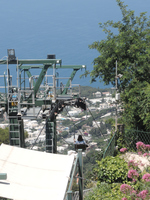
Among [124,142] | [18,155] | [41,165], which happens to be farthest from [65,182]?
[124,142]

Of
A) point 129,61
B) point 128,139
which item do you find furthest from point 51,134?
point 129,61

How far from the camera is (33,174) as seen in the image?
8469mm

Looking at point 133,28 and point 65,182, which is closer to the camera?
point 65,182

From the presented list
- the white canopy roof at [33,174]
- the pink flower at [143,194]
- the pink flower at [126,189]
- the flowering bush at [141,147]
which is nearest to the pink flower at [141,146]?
the flowering bush at [141,147]

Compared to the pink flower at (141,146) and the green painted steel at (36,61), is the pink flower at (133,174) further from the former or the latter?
the green painted steel at (36,61)

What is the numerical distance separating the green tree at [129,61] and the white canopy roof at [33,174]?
9025 millimetres

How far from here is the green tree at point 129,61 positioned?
17.9 metres

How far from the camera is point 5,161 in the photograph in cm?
890

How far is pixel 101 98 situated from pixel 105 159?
153 ft

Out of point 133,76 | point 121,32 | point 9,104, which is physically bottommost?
point 9,104

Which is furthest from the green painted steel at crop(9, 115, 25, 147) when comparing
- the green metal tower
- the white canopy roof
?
the white canopy roof

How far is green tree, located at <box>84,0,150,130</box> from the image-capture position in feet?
58.7

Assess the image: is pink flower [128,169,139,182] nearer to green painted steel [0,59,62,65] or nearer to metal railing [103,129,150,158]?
metal railing [103,129,150,158]

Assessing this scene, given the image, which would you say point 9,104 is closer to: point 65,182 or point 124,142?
point 124,142
